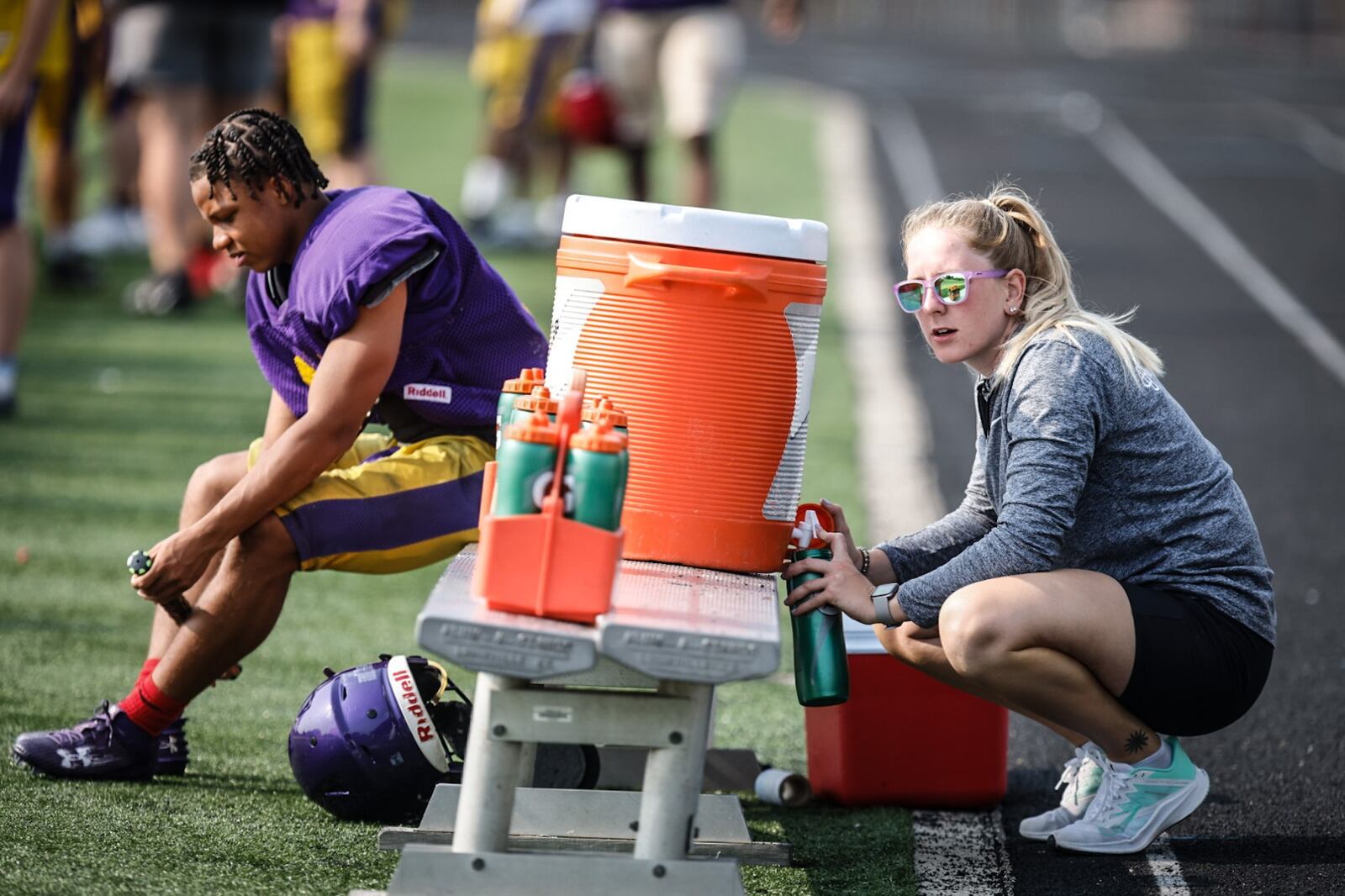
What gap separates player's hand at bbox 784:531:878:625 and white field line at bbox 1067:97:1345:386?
6101 millimetres

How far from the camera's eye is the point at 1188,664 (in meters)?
3.37

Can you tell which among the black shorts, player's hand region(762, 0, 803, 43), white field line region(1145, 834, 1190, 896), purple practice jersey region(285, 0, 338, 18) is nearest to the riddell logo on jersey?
the black shorts

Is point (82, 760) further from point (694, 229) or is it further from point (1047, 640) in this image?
point (1047, 640)

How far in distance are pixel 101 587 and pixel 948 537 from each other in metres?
2.77

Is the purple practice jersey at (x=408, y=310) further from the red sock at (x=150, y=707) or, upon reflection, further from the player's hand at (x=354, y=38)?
the player's hand at (x=354, y=38)

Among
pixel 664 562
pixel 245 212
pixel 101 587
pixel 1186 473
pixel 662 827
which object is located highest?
pixel 245 212

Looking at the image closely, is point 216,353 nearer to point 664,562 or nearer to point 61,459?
point 61,459

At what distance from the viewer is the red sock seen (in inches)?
145

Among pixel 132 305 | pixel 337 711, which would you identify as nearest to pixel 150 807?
pixel 337 711

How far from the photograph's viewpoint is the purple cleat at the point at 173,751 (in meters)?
3.83

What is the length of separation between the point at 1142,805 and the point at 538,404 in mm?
1450

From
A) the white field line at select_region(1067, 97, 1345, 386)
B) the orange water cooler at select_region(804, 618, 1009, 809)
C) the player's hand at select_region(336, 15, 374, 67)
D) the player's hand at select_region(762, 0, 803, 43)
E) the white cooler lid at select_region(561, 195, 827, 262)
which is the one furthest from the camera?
the player's hand at select_region(762, 0, 803, 43)

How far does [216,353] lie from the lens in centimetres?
862

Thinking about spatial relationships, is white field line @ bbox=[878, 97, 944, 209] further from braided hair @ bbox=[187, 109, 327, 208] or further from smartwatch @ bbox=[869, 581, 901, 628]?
smartwatch @ bbox=[869, 581, 901, 628]
